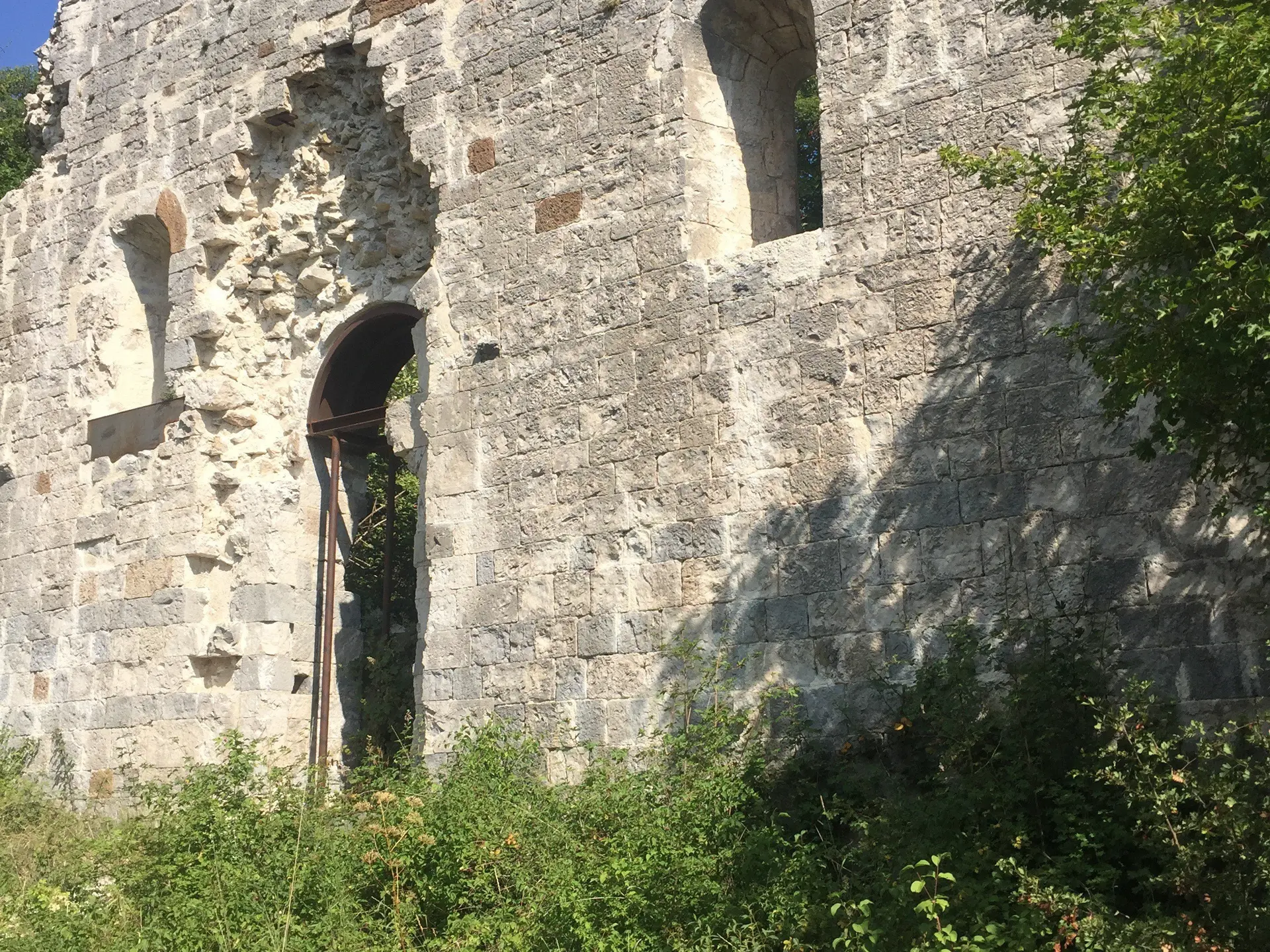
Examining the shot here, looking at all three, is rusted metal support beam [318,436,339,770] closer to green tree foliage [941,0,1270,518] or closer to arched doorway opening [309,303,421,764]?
arched doorway opening [309,303,421,764]

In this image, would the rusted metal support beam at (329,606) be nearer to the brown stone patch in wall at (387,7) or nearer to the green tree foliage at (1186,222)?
the brown stone patch in wall at (387,7)

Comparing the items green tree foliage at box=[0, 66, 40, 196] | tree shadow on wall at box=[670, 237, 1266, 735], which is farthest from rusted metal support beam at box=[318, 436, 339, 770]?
green tree foliage at box=[0, 66, 40, 196]

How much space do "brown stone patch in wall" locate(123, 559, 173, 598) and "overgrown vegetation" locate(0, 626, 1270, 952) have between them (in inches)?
90.5

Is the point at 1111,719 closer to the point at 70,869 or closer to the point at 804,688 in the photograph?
the point at 804,688

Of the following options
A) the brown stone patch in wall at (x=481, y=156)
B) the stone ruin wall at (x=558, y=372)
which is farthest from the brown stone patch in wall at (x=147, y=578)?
the brown stone patch in wall at (x=481, y=156)

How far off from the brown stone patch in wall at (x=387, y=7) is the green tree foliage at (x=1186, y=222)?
487cm

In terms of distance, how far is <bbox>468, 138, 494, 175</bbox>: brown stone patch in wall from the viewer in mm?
8320

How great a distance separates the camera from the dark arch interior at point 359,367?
944 cm

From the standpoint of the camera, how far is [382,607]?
31.1ft

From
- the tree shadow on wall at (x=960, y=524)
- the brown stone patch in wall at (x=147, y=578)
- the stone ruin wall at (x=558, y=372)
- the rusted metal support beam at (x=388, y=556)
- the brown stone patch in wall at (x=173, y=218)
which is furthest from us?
the brown stone patch in wall at (x=173, y=218)

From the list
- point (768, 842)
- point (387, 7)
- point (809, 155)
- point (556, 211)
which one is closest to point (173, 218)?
point (387, 7)

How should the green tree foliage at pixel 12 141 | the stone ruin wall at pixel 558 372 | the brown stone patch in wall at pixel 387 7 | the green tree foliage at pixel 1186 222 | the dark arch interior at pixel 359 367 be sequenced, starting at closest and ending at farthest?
the green tree foliage at pixel 1186 222, the stone ruin wall at pixel 558 372, the brown stone patch in wall at pixel 387 7, the dark arch interior at pixel 359 367, the green tree foliage at pixel 12 141

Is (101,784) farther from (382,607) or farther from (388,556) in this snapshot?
(388,556)

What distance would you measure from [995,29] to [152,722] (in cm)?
641
